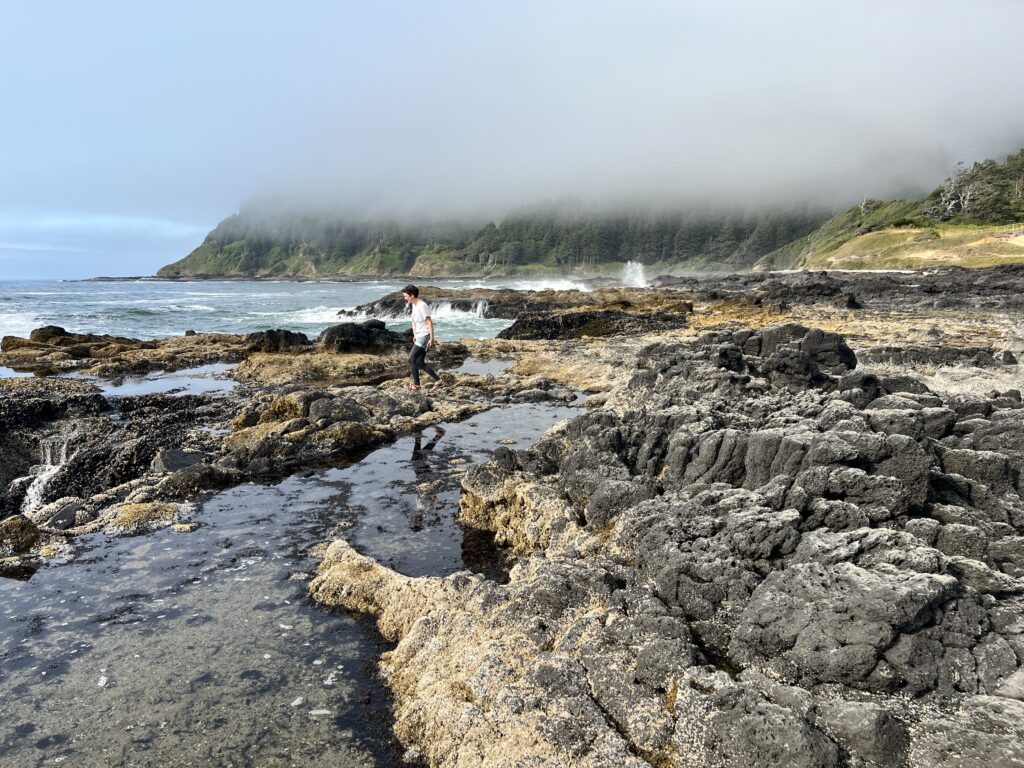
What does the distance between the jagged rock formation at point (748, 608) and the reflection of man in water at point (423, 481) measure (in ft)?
4.80

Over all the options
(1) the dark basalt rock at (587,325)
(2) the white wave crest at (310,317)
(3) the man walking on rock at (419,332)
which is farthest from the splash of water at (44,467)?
(2) the white wave crest at (310,317)

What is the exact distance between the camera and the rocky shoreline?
4.15 metres

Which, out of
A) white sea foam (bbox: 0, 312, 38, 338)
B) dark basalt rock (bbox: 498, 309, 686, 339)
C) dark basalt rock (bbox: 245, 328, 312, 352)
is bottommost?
dark basalt rock (bbox: 498, 309, 686, 339)

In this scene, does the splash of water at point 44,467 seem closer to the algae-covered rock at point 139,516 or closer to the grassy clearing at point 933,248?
the algae-covered rock at point 139,516

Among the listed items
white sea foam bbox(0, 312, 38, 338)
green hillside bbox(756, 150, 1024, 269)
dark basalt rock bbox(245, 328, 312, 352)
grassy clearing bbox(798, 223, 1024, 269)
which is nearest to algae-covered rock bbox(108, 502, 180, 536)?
dark basalt rock bbox(245, 328, 312, 352)

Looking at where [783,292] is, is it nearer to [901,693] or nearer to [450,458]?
[450,458]

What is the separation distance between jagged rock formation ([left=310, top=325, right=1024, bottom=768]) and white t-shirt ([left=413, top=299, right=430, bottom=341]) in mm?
8651

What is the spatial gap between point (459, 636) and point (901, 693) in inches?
142

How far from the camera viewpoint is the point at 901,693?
4.22 meters

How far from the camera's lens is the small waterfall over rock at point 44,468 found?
10282 mm

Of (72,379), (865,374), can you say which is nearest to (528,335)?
(72,379)

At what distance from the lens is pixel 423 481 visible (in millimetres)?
10719

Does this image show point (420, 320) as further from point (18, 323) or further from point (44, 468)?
point (18, 323)

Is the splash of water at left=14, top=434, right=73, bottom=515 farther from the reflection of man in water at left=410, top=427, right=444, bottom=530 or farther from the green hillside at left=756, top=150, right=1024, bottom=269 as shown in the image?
the green hillside at left=756, top=150, right=1024, bottom=269
